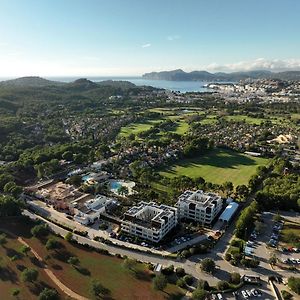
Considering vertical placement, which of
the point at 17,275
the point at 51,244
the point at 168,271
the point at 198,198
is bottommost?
the point at 168,271

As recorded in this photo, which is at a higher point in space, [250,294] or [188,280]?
[188,280]

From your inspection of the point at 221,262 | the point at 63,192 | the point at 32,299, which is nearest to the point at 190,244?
the point at 221,262

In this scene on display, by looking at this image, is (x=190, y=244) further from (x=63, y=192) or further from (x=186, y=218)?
(x=63, y=192)

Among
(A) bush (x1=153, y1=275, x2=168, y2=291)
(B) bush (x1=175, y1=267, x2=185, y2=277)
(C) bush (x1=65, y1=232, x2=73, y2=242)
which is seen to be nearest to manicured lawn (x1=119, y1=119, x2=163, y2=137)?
(C) bush (x1=65, y1=232, x2=73, y2=242)

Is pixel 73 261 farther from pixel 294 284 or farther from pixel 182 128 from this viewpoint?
pixel 182 128

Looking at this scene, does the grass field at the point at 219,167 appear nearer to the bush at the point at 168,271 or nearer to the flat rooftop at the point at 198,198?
the flat rooftop at the point at 198,198

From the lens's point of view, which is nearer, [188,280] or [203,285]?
[203,285]

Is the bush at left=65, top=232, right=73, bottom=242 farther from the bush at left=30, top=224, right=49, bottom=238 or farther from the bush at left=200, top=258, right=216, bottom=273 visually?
the bush at left=200, top=258, right=216, bottom=273

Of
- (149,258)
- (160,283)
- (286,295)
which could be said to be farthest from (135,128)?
(286,295)
